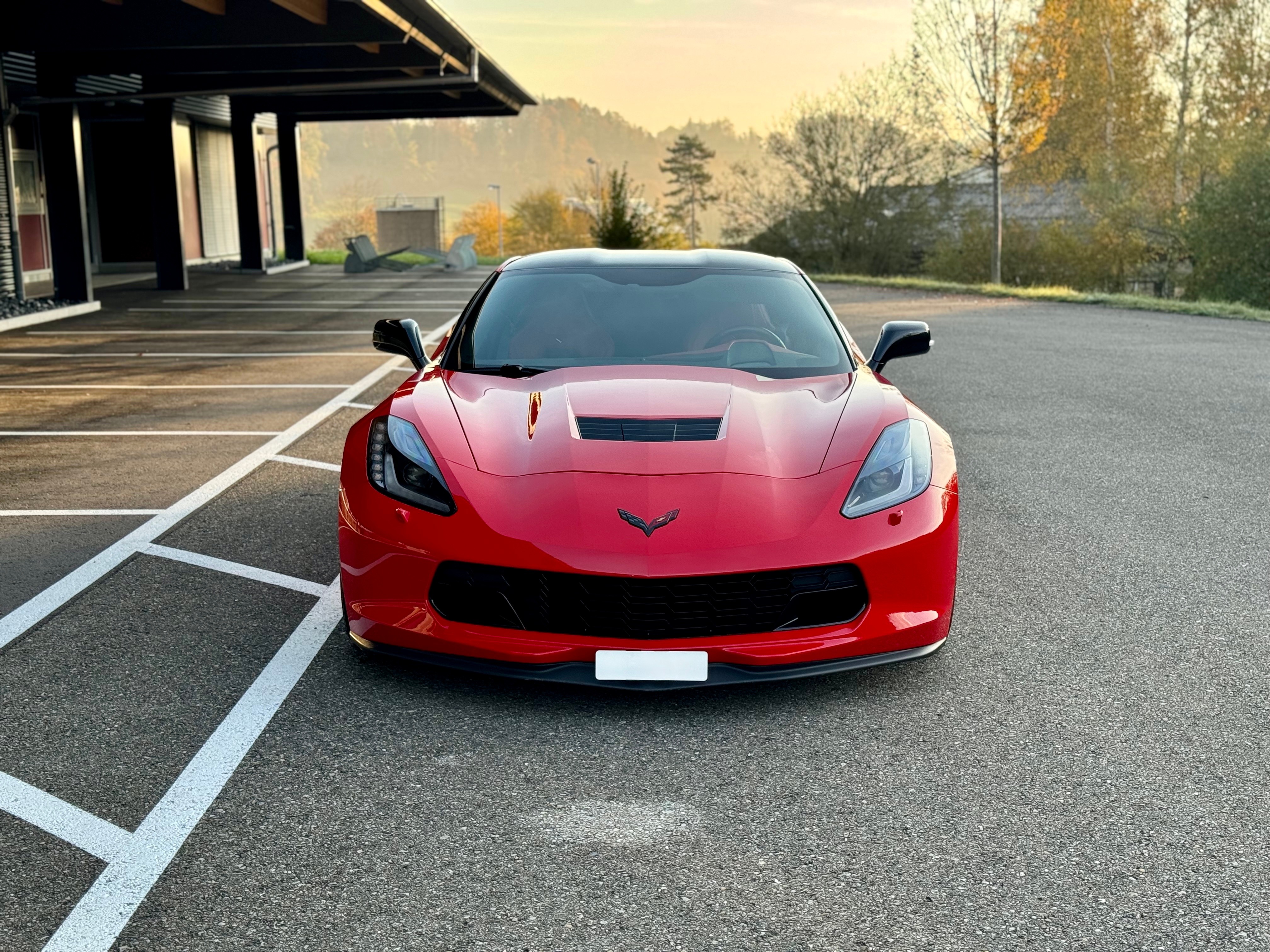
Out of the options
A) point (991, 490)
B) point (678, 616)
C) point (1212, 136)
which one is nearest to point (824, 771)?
point (678, 616)

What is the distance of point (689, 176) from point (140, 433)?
103 meters

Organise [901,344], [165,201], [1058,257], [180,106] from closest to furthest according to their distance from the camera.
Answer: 1. [901,344]
2. [165,201]
3. [180,106]
4. [1058,257]

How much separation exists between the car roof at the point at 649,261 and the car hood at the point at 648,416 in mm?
886

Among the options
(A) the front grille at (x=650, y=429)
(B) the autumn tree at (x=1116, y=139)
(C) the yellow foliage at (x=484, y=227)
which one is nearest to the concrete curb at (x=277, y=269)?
(B) the autumn tree at (x=1116, y=139)

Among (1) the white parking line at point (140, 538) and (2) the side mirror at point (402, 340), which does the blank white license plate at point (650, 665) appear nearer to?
(2) the side mirror at point (402, 340)

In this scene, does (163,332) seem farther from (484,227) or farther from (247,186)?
(484,227)

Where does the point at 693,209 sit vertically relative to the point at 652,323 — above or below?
above

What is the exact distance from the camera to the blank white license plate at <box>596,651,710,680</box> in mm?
3428

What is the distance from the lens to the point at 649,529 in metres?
3.48

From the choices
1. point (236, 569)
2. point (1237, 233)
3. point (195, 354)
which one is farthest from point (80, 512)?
point (1237, 233)

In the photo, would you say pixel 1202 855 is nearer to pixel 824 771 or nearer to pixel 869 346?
pixel 824 771

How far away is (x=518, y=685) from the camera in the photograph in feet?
12.5

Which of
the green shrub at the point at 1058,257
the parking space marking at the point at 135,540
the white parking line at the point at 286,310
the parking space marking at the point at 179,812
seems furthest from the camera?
the green shrub at the point at 1058,257

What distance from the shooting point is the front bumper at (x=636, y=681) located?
347cm
